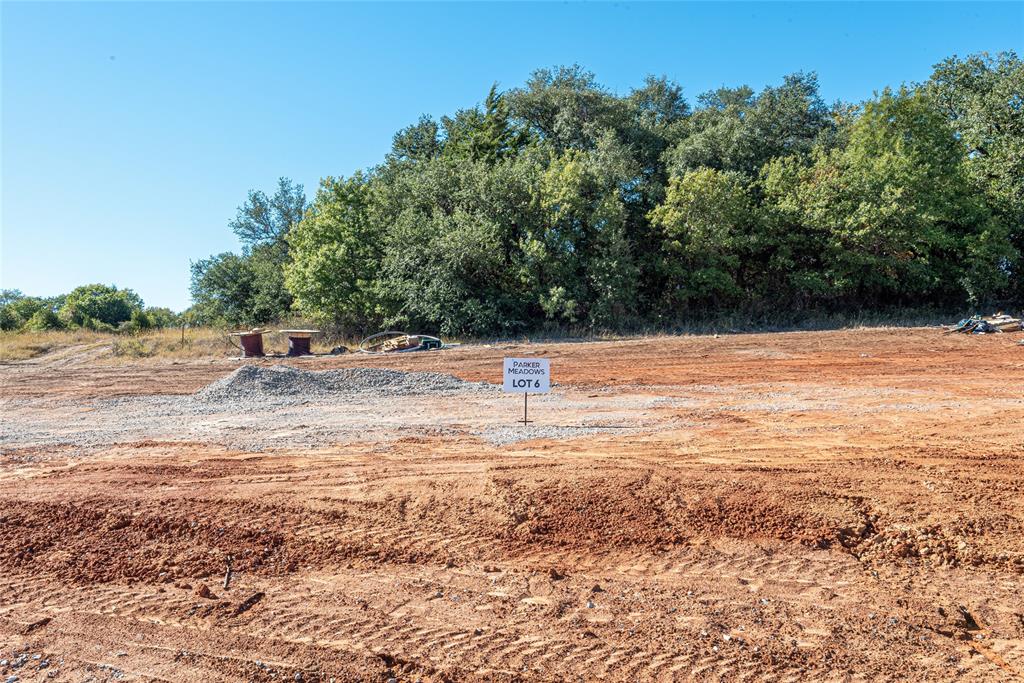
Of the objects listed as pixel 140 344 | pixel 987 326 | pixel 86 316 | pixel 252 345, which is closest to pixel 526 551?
pixel 252 345

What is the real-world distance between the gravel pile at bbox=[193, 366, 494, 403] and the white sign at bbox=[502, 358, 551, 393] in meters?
4.08

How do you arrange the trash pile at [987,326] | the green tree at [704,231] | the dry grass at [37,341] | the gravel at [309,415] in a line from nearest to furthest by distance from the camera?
the gravel at [309,415] < the trash pile at [987,326] < the dry grass at [37,341] < the green tree at [704,231]

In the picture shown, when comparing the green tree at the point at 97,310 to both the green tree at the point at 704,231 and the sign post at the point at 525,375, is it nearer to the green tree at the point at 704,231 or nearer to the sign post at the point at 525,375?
the green tree at the point at 704,231

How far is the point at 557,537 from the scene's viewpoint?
5242mm

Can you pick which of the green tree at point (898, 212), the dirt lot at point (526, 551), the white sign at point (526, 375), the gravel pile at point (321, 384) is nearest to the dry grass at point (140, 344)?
the gravel pile at point (321, 384)

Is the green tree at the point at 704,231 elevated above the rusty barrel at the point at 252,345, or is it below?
above

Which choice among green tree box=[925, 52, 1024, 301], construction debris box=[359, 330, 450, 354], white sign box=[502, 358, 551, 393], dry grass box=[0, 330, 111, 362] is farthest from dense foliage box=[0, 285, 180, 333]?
green tree box=[925, 52, 1024, 301]

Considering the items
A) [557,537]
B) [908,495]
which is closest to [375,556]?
[557,537]

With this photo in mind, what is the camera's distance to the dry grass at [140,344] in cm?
2580

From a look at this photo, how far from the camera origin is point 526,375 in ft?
32.2

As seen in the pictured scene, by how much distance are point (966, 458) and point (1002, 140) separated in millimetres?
29850

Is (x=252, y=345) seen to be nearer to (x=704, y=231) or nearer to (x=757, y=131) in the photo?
(x=704, y=231)

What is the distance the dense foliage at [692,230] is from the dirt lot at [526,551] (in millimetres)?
17455

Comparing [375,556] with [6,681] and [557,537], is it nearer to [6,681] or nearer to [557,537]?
[557,537]
